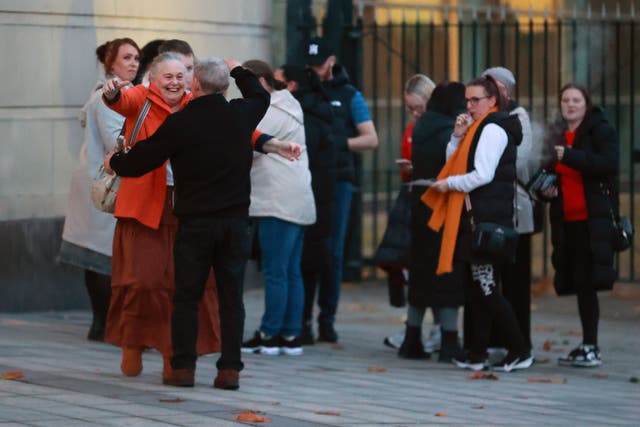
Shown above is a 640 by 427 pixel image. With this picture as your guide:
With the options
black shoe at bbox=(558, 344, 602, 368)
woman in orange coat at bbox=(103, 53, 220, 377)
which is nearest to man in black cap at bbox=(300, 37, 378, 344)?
black shoe at bbox=(558, 344, 602, 368)

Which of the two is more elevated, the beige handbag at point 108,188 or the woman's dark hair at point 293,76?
the woman's dark hair at point 293,76

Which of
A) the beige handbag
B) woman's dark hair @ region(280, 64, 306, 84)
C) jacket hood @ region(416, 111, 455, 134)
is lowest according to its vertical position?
the beige handbag

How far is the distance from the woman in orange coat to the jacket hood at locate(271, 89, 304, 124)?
1471mm

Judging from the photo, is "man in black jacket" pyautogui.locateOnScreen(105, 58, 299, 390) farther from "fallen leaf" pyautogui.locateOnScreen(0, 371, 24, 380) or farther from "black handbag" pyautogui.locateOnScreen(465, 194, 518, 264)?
"black handbag" pyautogui.locateOnScreen(465, 194, 518, 264)

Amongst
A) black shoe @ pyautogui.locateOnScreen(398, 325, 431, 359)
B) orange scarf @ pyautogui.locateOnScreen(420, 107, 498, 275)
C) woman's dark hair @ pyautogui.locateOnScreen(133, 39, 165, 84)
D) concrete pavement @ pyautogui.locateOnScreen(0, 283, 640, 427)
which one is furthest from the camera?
black shoe @ pyautogui.locateOnScreen(398, 325, 431, 359)

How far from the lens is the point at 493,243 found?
379 inches

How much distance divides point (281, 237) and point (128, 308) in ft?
6.18

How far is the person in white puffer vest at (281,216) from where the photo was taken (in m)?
10.2

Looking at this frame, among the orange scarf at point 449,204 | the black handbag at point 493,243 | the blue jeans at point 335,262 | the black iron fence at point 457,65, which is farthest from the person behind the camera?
the black iron fence at point 457,65

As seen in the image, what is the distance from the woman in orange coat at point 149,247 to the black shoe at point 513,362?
212 cm

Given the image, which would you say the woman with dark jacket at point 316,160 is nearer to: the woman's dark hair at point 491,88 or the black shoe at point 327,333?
the black shoe at point 327,333

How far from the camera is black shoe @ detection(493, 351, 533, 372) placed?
10.2 m

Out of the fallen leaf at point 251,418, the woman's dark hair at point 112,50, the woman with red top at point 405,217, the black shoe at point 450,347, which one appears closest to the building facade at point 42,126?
the woman's dark hair at point 112,50

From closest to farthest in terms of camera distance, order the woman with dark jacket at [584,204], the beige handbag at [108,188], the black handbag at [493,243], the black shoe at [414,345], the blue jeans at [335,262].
→ the beige handbag at [108,188]
the black handbag at [493,243]
the woman with dark jacket at [584,204]
the black shoe at [414,345]
the blue jeans at [335,262]
